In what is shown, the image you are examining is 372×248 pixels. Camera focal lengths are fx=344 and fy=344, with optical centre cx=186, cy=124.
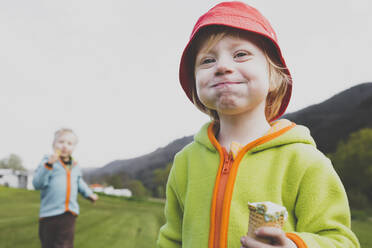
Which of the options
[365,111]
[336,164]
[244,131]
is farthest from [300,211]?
[365,111]

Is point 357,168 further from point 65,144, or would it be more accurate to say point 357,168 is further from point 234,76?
point 234,76

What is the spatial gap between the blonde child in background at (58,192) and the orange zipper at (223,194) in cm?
394

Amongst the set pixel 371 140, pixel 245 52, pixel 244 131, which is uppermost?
pixel 245 52

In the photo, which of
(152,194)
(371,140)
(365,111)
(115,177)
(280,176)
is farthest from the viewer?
(115,177)

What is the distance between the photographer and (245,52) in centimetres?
138

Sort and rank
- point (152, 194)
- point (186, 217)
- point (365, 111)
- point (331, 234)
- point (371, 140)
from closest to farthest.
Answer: point (331, 234), point (186, 217), point (371, 140), point (152, 194), point (365, 111)

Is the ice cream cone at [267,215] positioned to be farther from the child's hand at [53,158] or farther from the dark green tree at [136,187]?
the dark green tree at [136,187]

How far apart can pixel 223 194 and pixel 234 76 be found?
0.46 m

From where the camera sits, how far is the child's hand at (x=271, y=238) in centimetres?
102

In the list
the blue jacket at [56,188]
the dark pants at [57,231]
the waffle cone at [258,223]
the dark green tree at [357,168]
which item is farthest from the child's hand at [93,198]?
the dark green tree at [357,168]

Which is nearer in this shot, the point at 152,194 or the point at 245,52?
the point at 245,52

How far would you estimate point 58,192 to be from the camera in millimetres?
4820

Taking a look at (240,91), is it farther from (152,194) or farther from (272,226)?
(152,194)

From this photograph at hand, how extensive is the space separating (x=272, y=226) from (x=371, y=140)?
954 inches
